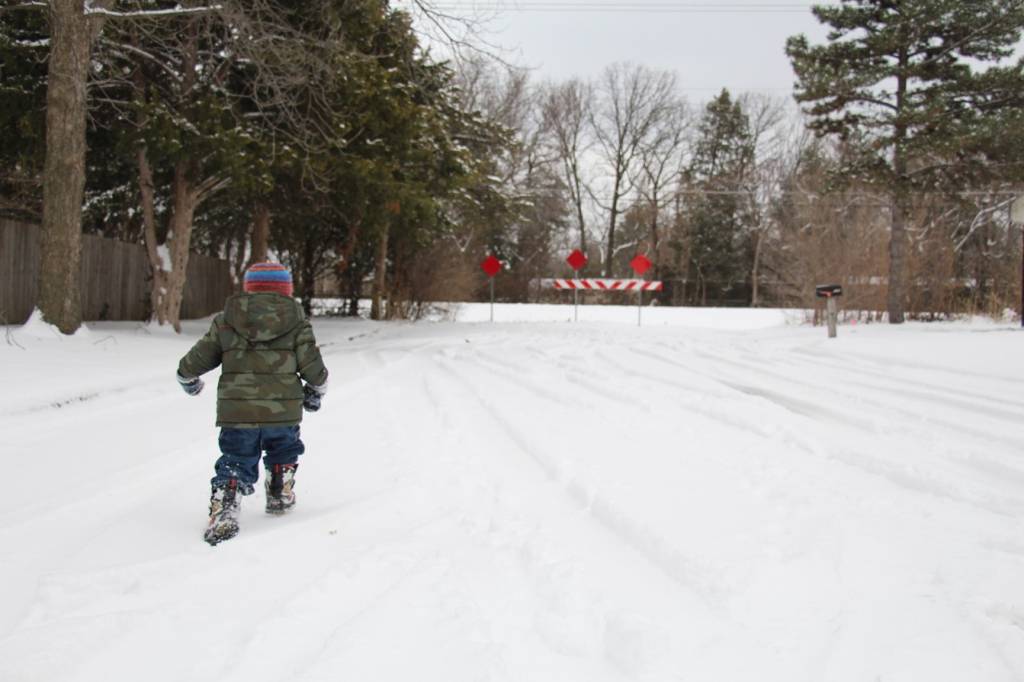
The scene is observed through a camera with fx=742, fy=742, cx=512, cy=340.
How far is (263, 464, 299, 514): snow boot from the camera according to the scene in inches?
167

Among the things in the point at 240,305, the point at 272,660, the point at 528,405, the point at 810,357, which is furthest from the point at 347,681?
the point at 810,357

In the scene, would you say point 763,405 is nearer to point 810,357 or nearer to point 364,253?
point 810,357

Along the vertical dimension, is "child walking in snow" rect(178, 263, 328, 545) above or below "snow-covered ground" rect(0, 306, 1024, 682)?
above

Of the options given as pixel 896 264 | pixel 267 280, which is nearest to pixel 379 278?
pixel 896 264

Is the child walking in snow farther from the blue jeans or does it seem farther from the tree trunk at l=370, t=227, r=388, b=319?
the tree trunk at l=370, t=227, r=388, b=319

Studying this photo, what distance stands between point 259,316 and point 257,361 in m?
0.25

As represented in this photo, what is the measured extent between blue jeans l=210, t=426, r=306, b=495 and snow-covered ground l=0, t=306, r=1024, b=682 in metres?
0.30

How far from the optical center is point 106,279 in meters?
17.0

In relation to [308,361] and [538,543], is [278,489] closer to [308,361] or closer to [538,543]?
[308,361]

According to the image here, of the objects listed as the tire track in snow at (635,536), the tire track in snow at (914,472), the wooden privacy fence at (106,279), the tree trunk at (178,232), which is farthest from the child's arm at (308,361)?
the tree trunk at (178,232)

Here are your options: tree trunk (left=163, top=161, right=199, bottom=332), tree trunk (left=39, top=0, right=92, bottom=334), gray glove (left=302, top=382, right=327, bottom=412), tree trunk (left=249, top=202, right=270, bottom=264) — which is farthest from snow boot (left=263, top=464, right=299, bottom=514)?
tree trunk (left=249, top=202, right=270, bottom=264)

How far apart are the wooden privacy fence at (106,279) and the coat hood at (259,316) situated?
928 cm

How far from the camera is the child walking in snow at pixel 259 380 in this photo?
159 inches

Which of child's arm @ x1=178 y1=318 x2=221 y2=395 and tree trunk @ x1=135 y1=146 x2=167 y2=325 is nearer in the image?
child's arm @ x1=178 y1=318 x2=221 y2=395
